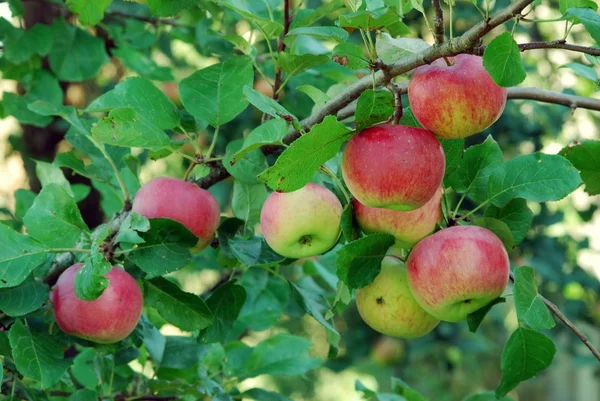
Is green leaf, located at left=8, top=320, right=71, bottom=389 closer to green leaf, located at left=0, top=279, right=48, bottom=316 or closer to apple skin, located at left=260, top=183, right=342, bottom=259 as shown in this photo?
green leaf, located at left=0, top=279, right=48, bottom=316

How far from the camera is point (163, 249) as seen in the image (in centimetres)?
96

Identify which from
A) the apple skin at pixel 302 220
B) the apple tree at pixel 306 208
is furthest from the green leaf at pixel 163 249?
the apple skin at pixel 302 220

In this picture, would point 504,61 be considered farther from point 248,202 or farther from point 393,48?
point 248,202

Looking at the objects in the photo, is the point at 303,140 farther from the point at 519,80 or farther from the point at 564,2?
the point at 564,2

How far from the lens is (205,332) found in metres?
1.09

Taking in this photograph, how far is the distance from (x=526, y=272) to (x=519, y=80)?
243 mm

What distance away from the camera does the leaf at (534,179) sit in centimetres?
95

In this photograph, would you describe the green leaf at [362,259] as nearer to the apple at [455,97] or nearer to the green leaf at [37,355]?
the apple at [455,97]

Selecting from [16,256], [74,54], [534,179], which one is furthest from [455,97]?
[74,54]

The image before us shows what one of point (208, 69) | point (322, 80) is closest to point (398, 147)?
point (208, 69)

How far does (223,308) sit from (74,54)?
0.88 m

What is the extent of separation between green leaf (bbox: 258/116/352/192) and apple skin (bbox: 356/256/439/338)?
0.27 meters

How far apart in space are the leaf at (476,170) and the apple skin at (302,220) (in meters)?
0.17

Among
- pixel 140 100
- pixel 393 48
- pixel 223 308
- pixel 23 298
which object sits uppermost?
pixel 393 48
